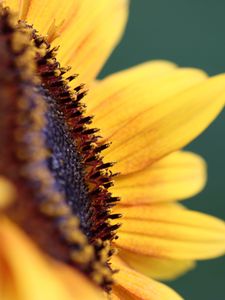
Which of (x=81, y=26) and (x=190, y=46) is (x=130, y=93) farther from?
(x=190, y=46)

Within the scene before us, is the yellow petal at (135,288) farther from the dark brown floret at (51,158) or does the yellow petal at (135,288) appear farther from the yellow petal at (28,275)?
the yellow petal at (28,275)

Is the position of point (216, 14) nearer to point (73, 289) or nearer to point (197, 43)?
point (197, 43)

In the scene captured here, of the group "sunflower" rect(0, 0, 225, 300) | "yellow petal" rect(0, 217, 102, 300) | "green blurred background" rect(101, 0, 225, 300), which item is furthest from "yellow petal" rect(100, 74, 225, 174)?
"green blurred background" rect(101, 0, 225, 300)

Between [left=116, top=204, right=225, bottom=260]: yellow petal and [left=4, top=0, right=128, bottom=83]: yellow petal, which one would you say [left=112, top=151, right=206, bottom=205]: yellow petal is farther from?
[left=4, top=0, right=128, bottom=83]: yellow petal

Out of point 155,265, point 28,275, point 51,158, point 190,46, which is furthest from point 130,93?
point 190,46

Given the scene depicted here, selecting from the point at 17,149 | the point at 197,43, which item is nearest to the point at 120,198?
the point at 17,149

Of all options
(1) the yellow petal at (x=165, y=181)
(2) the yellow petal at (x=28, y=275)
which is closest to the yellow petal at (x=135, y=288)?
(1) the yellow petal at (x=165, y=181)
